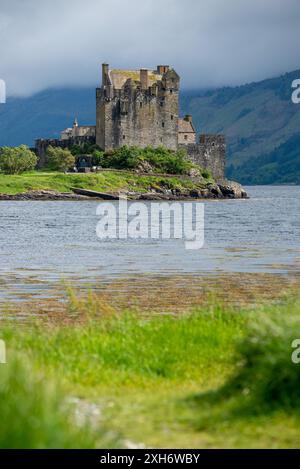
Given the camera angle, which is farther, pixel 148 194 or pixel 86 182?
pixel 148 194

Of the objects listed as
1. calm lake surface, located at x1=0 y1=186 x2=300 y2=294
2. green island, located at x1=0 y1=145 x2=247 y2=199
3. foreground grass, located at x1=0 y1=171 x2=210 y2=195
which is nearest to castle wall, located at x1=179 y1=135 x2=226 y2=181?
green island, located at x1=0 y1=145 x2=247 y2=199

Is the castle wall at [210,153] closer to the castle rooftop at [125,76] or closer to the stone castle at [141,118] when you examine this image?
the stone castle at [141,118]

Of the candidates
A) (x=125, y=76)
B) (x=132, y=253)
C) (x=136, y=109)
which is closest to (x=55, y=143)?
(x=136, y=109)

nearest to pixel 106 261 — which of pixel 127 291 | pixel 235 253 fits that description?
pixel 235 253

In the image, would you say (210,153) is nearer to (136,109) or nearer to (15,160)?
(136,109)

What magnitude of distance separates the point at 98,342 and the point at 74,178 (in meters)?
122

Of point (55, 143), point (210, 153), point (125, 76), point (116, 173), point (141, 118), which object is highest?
point (125, 76)

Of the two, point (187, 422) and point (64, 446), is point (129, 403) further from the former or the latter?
point (64, 446)

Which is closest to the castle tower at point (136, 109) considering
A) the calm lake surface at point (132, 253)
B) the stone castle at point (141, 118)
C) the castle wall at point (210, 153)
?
the stone castle at point (141, 118)

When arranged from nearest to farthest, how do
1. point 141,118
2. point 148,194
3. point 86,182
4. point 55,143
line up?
1. point 86,182
2. point 148,194
3. point 141,118
4. point 55,143

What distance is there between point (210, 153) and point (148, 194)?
2676 centimetres

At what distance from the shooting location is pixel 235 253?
47625 mm

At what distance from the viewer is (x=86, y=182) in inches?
5404

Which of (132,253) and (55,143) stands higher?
(55,143)
